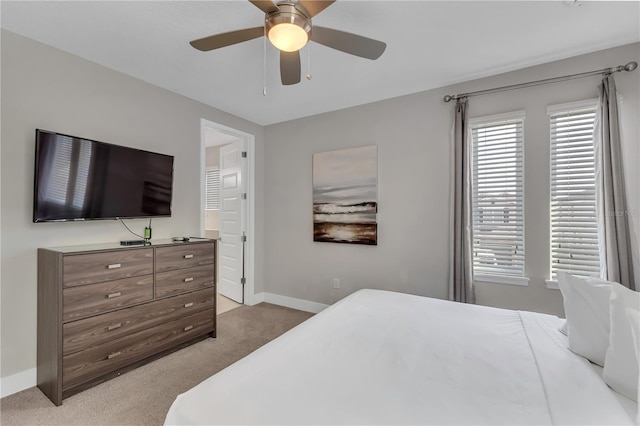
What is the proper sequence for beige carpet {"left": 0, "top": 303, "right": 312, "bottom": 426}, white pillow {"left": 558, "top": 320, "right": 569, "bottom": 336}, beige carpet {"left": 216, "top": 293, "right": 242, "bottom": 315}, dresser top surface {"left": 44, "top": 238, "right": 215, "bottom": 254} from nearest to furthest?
white pillow {"left": 558, "top": 320, "right": 569, "bottom": 336} < beige carpet {"left": 0, "top": 303, "right": 312, "bottom": 426} < dresser top surface {"left": 44, "top": 238, "right": 215, "bottom": 254} < beige carpet {"left": 216, "top": 293, "right": 242, "bottom": 315}

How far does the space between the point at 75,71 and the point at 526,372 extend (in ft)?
12.0

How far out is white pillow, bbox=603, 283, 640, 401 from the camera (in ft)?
3.60

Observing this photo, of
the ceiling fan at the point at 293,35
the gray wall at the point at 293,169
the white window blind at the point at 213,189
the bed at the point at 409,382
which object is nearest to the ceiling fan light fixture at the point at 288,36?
the ceiling fan at the point at 293,35

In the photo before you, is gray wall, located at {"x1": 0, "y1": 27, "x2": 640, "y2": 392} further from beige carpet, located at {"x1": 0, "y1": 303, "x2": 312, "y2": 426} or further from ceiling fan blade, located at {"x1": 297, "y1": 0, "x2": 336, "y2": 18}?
ceiling fan blade, located at {"x1": 297, "y1": 0, "x2": 336, "y2": 18}

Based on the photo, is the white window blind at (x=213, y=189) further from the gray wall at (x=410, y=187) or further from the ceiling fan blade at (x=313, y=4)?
the ceiling fan blade at (x=313, y=4)

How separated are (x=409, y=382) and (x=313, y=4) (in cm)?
178

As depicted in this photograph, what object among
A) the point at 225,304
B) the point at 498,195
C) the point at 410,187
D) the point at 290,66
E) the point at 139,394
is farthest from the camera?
the point at 225,304

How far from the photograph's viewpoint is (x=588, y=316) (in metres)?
1.40

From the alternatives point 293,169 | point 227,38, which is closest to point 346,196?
point 293,169

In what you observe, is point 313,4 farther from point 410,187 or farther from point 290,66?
point 410,187

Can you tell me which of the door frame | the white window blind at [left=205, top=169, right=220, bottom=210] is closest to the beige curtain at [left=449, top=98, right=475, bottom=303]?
the door frame

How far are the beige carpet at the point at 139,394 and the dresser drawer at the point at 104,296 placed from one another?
57cm

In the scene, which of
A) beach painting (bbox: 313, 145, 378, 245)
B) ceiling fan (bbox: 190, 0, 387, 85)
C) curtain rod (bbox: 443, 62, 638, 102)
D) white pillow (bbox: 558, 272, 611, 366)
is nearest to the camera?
white pillow (bbox: 558, 272, 611, 366)

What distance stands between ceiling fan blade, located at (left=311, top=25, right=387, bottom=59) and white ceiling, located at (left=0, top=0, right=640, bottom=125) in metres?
0.32
